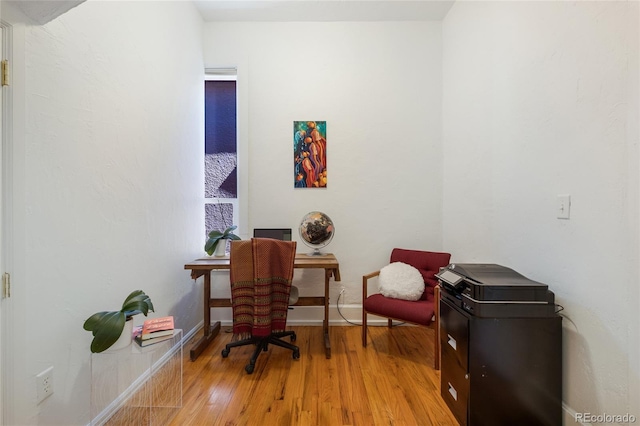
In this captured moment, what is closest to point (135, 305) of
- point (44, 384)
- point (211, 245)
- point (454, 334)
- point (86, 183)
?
point (44, 384)

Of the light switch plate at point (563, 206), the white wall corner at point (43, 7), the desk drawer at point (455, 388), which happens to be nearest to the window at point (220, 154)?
the white wall corner at point (43, 7)

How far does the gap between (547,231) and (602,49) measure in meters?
0.95

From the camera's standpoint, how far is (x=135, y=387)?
1.71m

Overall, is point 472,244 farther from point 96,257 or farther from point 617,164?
point 96,257

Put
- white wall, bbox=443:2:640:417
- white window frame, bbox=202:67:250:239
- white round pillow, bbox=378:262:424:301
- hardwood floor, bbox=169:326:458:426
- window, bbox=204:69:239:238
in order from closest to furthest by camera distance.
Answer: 1. white wall, bbox=443:2:640:417
2. hardwood floor, bbox=169:326:458:426
3. white round pillow, bbox=378:262:424:301
4. white window frame, bbox=202:67:250:239
5. window, bbox=204:69:239:238

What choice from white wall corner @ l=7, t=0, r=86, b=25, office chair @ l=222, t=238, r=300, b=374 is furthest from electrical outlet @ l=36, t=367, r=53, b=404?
white wall corner @ l=7, t=0, r=86, b=25

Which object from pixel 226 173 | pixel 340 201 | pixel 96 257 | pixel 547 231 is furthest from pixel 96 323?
pixel 547 231

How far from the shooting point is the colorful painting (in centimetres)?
289

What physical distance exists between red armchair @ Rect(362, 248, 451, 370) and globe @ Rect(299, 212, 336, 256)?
544 mm

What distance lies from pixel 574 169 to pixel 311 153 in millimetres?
2142

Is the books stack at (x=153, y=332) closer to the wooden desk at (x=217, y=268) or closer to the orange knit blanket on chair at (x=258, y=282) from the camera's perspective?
the orange knit blanket on chair at (x=258, y=282)

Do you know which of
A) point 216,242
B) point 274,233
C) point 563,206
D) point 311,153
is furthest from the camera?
point 311,153

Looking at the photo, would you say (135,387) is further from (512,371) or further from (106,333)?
(512,371)

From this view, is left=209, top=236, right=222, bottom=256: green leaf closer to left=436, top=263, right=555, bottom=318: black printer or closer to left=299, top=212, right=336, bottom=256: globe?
left=299, top=212, right=336, bottom=256: globe
